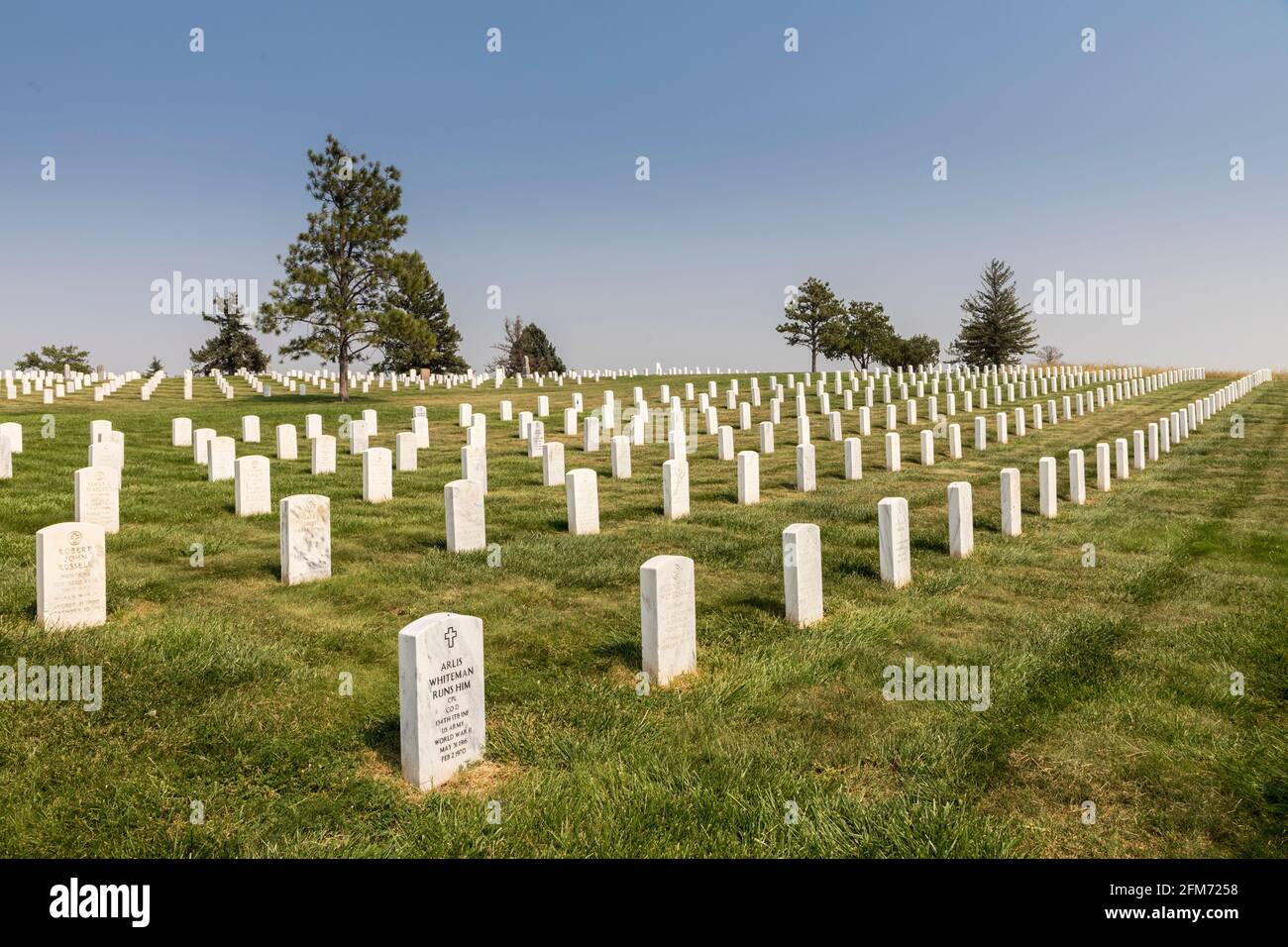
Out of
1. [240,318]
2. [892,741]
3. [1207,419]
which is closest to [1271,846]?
[892,741]

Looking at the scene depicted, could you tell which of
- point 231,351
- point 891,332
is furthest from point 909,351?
point 231,351

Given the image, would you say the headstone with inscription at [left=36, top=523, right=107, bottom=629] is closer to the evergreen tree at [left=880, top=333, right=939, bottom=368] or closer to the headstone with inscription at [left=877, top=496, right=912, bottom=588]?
the headstone with inscription at [left=877, top=496, right=912, bottom=588]

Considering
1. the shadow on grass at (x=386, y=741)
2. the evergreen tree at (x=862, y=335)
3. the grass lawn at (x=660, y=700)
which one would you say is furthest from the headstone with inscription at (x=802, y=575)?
the evergreen tree at (x=862, y=335)

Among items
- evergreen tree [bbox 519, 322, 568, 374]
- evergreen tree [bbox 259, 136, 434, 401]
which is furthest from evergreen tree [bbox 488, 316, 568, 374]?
evergreen tree [bbox 259, 136, 434, 401]

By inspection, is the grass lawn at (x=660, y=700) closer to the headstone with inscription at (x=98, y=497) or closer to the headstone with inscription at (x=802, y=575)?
the headstone with inscription at (x=802, y=575)

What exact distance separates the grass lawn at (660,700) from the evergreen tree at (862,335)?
61107 millimetres

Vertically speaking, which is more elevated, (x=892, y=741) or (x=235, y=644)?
(x=235, y=644)

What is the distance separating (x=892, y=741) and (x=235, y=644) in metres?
4.78

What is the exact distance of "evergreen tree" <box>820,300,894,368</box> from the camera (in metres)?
71.8

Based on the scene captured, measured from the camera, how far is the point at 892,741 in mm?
5117

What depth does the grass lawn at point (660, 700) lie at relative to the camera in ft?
13.5

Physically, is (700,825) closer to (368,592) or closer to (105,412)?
(368,592)

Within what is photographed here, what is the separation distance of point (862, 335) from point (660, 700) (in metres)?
75.2
